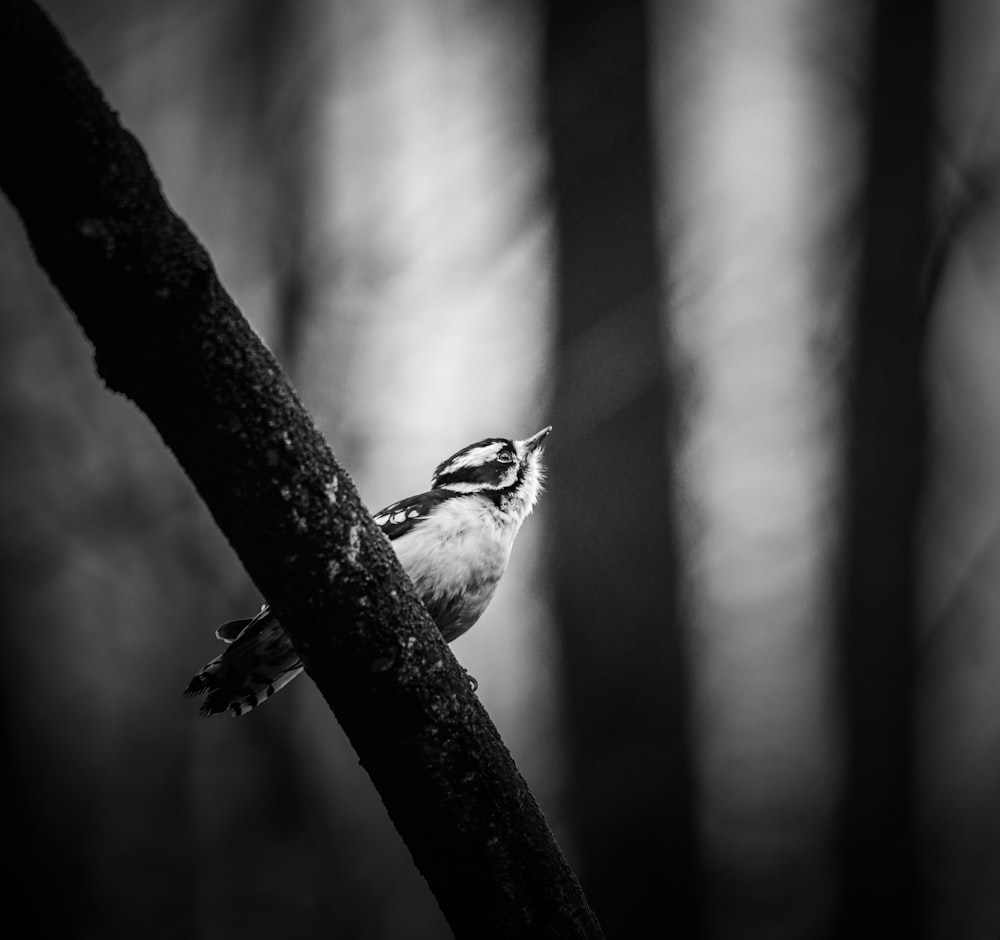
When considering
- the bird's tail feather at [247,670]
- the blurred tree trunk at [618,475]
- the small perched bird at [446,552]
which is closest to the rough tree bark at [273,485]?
the small perched bird at [446,552]

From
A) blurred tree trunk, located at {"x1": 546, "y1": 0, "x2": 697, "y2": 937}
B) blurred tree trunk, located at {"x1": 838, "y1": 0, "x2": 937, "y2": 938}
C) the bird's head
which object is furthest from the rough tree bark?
blurred tree trunk, located at {"x1": 838, "y1": 0, "x2": 937, "y2": 938}

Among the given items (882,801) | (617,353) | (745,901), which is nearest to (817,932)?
(745,901)

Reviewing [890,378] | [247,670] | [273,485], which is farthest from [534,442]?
[273,485]

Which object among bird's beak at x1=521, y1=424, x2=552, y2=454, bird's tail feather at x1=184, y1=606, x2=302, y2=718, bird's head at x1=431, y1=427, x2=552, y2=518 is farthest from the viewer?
bird's beak at x1=521, y1=424, x2=552, y2=454

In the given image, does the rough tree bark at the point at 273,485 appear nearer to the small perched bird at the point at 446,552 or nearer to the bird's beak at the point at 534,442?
the small perched bird at the point at 446,552

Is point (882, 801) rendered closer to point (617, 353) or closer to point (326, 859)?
point (617, 353)

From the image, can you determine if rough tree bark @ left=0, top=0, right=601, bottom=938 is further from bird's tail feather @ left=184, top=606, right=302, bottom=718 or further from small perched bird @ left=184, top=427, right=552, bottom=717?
bird's tail feather @ left=184, top=606, right=302, bottom=718
